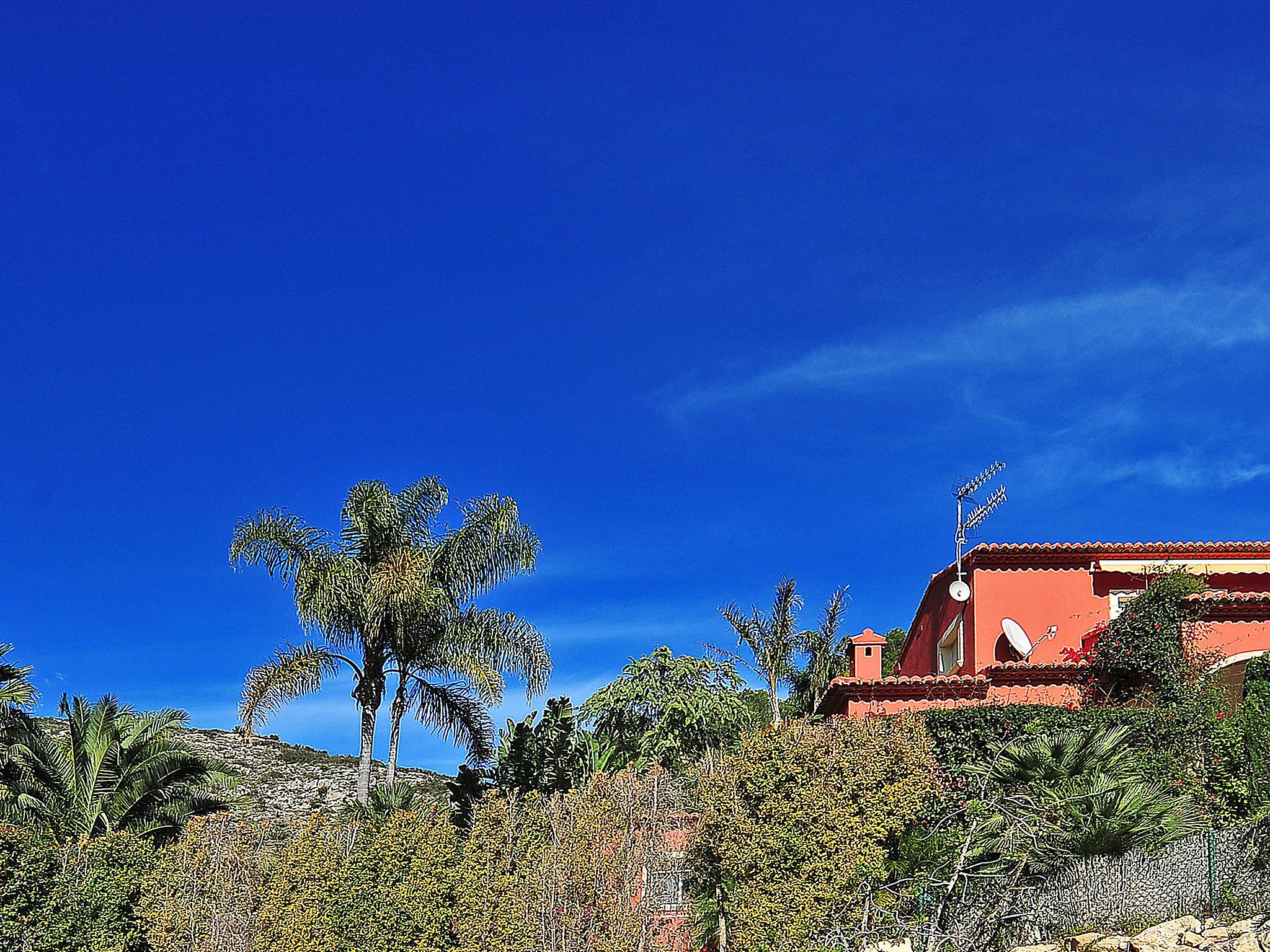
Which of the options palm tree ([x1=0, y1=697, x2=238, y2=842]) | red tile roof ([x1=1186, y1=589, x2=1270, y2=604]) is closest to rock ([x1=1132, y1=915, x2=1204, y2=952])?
red tile roof ([x1=1186, y1=589, x2=1270, y2=604])

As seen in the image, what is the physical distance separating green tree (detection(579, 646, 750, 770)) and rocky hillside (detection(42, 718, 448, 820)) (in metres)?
3.94

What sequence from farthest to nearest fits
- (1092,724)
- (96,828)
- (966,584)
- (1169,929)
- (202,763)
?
(966,584), (202,763), (96,828), (1092,724), (1169,929)

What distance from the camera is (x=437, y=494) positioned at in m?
26.5

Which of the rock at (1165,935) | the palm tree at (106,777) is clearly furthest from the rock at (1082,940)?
the palm tree at (106,777)

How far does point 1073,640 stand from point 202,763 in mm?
16841

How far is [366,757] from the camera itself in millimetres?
24266

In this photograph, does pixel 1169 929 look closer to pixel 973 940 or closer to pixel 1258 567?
pixel 973 940

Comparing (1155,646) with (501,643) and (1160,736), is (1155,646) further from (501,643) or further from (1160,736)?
(501,643)

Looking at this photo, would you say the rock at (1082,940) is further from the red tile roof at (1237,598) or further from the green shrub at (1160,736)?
the red tile roof at (1237,598)

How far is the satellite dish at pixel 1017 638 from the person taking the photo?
23906 millimetres

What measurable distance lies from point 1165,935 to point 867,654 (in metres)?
11.8

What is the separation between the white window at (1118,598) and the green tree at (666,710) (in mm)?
7620

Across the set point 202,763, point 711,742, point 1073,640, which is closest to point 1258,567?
point 1073,640

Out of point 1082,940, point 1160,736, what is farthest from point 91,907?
point 1160,736
